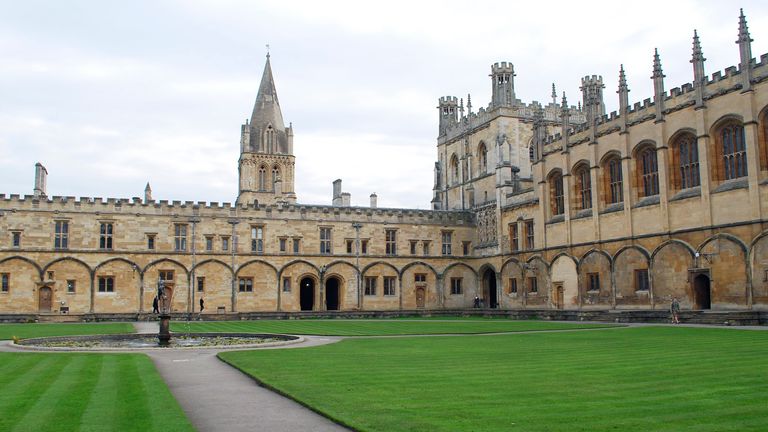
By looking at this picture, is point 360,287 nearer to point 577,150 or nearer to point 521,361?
point 577,150

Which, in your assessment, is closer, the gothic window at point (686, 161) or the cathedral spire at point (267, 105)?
the gothic window at point (686, 161)

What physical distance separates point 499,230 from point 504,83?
38.2 ft

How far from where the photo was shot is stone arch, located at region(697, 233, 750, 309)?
3216 centimetres

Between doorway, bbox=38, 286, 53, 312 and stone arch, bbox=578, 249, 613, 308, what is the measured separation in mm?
32860

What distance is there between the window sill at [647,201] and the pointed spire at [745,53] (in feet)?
24.3

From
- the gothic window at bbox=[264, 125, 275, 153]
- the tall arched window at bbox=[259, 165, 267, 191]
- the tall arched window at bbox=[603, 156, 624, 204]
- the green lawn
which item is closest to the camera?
the green lawn

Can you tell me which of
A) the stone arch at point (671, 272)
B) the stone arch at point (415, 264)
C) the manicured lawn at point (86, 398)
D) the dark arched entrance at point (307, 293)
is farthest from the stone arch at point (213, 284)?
the manicured lawn at point (86, 398)

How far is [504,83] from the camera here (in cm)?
5528

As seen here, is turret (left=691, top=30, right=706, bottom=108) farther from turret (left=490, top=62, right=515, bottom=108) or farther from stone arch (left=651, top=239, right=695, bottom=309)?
turret (left=490, top=62, right=515, bottom=108)

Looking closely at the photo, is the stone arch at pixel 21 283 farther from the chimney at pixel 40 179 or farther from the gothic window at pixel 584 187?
the gothic window at pixel 584 187

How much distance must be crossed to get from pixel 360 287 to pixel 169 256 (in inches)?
535

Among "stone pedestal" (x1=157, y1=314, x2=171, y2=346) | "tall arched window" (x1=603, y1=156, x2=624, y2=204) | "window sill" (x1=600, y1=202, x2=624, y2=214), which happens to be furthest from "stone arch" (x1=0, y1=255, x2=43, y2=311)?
"tall arched window" (x1=603, y1=156, x2=624, y2=204)

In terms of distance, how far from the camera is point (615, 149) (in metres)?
41.0

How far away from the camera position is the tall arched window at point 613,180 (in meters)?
41.2
